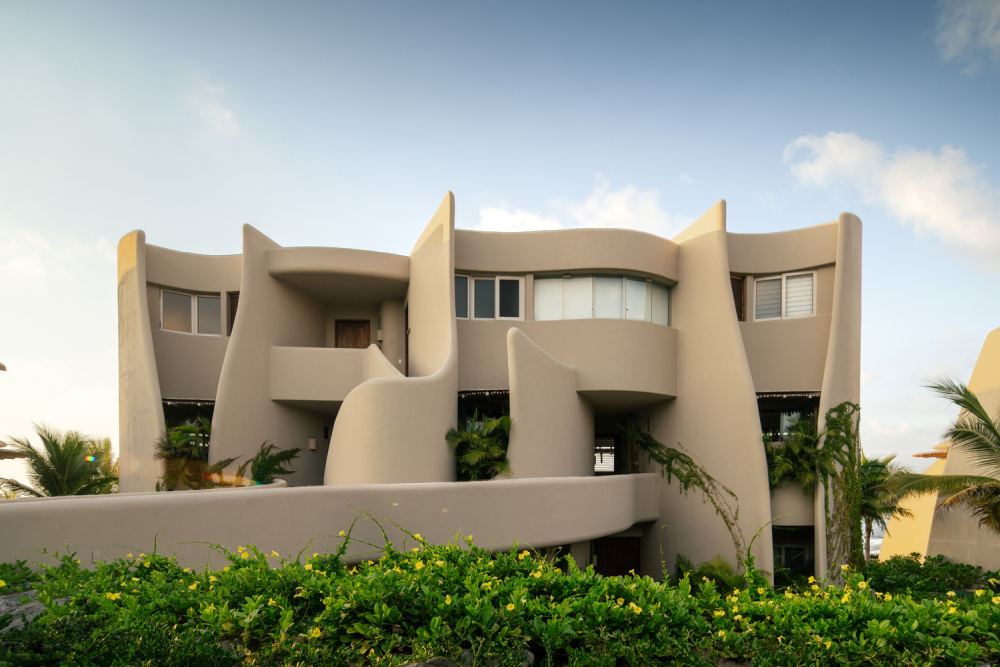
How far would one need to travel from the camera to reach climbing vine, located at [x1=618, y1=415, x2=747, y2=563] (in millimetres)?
16672

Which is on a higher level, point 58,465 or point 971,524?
point 58,465

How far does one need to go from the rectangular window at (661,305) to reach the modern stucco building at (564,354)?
0.07m

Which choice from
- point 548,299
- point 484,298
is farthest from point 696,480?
point 484,298

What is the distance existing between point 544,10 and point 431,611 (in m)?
13.9

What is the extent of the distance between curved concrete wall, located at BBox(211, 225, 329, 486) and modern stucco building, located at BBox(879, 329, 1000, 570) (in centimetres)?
2082

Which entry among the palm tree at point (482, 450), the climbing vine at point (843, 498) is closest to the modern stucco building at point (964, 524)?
the climbing vine at point (843, 498)

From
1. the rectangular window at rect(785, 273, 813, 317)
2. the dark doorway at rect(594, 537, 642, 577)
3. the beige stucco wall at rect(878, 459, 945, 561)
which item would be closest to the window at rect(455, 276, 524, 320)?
the dark doorway at rect(594, 537, 642, 577)

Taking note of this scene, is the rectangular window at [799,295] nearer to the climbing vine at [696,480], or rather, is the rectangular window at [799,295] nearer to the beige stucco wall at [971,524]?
the climbing vine at [696,480]

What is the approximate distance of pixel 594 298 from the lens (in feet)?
58.9

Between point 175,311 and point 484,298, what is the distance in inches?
443

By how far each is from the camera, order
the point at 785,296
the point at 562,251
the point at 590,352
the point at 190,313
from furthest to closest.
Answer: the point at 190,313, the point at 785,296, the point at 562,251, the point at 590,352

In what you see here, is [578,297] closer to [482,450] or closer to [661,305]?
[661,305]

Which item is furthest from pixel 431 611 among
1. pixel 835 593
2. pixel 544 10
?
pixel 544 10

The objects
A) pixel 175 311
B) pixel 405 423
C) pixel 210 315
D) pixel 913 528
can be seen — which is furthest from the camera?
pixel 913 528
